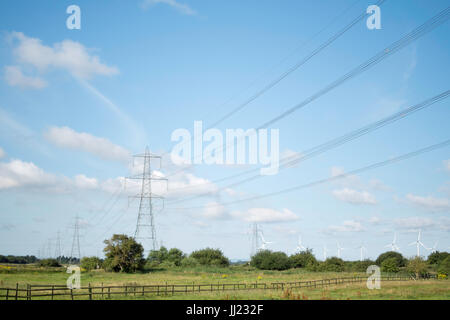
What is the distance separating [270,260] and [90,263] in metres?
48.1

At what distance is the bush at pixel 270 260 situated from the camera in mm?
112938

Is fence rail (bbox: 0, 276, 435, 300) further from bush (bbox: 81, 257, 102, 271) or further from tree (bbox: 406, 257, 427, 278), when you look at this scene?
bush (bbox: 81, 257, 102, 271)

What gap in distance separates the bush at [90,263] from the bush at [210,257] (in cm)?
3225

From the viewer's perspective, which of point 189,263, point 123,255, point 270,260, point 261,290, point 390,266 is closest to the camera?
point 261,290

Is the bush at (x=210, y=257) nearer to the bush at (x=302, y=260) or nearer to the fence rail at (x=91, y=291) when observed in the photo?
the bush at (x=302, y=260)

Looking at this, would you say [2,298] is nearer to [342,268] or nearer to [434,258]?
[342,268]

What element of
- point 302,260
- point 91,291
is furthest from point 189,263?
point 91,291

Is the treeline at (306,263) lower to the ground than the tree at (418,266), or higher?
lower

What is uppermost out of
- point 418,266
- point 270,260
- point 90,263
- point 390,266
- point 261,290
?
point 261,290

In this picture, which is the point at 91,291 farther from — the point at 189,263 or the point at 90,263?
the point at 189,263

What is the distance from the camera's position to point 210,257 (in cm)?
12038

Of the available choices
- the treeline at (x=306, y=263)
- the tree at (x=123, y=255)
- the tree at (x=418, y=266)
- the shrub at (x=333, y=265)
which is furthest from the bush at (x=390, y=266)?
the tree at (x=123, y=255)
